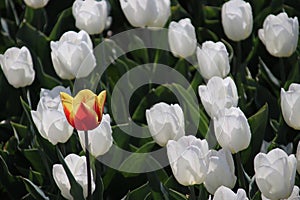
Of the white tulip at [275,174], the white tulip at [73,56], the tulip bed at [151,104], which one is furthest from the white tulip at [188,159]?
the white tulip at [73,56]

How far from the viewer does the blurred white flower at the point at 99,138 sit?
1.80 metres

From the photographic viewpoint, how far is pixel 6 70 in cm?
218

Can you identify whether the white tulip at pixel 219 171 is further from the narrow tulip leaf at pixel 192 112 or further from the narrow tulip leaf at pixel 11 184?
the narrow tulip leaf at pixel 11 184

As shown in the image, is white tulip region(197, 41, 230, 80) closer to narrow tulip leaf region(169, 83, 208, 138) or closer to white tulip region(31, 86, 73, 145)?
narrow tulip leaf region(169, 83, 208, 138)

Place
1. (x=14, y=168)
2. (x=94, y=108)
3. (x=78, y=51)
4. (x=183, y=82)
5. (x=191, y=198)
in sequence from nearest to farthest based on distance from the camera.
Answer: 1. (x=94, y=108)
2. (x=191, y=198)
3. (x=78, y=51)
4. (x=14, y=168)
5. (x=183, y=82)

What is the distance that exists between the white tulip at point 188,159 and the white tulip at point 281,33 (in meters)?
0.62

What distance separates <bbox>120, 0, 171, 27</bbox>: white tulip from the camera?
90.9 inches

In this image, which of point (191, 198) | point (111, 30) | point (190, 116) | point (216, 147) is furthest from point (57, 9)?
point (191, 198)

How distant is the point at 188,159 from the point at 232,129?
0.48 ft

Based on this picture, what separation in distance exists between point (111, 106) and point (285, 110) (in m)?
0.60

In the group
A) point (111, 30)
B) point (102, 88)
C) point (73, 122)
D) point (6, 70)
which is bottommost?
point (111, 30)

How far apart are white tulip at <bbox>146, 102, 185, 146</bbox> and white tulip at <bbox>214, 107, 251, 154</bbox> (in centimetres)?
10

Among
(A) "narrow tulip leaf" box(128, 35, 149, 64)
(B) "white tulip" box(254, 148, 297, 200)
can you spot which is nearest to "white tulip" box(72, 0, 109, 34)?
(A) "narrow tulip leaf" box(128, 35, 149, 64)

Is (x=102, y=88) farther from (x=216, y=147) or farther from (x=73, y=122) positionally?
(x=73, y=122)
